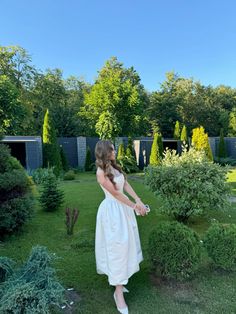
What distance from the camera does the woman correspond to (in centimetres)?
228

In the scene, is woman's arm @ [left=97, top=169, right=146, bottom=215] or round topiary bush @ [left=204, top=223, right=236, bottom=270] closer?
woman's arm @ [left=97, top=169, right=146, bottom=215]

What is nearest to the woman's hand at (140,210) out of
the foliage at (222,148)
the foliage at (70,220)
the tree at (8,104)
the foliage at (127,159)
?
the foliage at (70,220)

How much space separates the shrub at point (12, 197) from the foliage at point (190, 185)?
92.8 inches

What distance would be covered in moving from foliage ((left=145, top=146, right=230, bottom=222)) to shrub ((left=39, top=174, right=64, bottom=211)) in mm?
2440

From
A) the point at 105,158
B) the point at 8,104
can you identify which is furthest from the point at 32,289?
the point at 8,104

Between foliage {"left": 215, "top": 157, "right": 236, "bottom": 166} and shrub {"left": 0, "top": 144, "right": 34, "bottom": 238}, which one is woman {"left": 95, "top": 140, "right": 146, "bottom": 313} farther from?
foliage {"left": 215, "top": 157, "right": 236, "bottom": 166}

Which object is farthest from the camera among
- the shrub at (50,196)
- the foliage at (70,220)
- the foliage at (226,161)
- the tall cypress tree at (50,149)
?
the foliage at (226,161)

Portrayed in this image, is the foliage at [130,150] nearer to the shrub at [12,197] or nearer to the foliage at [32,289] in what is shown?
the shrub at [12,197]

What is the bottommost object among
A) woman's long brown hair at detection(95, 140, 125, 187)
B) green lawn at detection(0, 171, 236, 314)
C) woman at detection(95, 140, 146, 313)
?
green lawn at detection(0, 171, 236, 314)

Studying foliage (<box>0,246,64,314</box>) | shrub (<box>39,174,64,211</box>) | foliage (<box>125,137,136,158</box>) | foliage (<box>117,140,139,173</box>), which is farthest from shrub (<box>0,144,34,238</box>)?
foliage (<box>125,137,136,158</box>)

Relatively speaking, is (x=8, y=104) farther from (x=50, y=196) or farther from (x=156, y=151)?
(x=156, y=151)

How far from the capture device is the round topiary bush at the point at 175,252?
8.44 feet

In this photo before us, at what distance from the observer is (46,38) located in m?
15.5

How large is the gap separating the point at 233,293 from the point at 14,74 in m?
20.7
